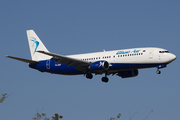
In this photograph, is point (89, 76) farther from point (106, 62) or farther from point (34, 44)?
point (34, 44)

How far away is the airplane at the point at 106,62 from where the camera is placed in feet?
152

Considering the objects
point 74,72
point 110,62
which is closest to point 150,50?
point 110,62

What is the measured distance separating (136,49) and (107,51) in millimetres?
5325

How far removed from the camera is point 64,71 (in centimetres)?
5406

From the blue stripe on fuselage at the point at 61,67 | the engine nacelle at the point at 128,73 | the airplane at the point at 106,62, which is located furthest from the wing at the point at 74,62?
the engine nacelle at the point at 128,73

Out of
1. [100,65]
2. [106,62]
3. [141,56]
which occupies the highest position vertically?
[141,56]

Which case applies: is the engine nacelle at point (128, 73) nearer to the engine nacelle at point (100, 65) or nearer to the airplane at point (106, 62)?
the airplane at point (106, 62)

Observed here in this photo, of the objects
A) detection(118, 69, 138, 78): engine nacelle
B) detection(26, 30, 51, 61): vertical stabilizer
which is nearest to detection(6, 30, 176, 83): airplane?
detection(118, 69, 138, 78): engine nacelle

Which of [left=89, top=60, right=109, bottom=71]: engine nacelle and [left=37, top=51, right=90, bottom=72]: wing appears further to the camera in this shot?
[left=37, top=51, right=90, bottom=72]: wing

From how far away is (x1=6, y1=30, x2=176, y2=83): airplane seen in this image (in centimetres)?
4634

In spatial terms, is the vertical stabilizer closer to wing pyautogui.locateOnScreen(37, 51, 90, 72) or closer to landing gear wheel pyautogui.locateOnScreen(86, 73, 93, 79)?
wing pyautogui.locateOnScreen(37, 51, 90, 72)

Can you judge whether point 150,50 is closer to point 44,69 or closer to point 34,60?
point 44,69

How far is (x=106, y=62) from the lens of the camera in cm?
4834

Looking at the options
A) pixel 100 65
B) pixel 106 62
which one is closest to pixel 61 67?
pixel 100 65
